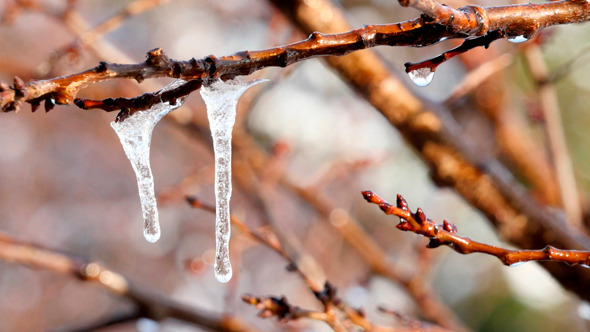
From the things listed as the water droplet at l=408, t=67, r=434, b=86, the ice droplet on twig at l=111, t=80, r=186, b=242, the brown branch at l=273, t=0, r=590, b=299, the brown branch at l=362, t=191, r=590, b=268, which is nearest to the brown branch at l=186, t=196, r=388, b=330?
the ice droplet on twig at l=111, t=80, r=186, b=242

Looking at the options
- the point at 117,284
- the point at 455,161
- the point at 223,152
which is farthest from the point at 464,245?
the point at 117,284

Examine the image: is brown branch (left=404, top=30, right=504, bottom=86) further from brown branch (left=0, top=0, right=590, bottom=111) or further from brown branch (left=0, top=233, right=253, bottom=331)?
brown branch (left=0, top=233, right=253, bottom=331)

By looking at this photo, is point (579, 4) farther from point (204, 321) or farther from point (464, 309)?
point (464, 309)

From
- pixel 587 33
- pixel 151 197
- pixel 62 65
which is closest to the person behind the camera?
pixel 151 197

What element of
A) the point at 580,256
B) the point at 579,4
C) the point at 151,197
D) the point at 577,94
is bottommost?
the point at 580,256

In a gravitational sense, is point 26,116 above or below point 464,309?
above

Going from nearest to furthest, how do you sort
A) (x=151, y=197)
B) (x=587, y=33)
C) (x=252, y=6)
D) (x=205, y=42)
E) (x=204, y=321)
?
(x=151, y=197) → (x=204, y=321) → (x=252, y=6) → (x=587, y=33) → (x=205, y=42)

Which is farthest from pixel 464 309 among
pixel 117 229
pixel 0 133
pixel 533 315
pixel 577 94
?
pixel 0 133
